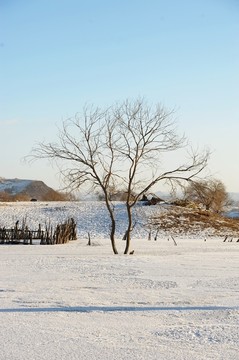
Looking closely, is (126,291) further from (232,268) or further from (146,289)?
(232,268)

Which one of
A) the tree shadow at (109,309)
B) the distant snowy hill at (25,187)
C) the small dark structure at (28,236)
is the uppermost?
the distant snowy hill at (25,187)

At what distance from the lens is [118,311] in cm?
920

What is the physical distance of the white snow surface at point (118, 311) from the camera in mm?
6738

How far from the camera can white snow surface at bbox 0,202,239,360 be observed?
6.74 metres

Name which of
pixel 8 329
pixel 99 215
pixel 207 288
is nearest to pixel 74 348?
pixel 8 329

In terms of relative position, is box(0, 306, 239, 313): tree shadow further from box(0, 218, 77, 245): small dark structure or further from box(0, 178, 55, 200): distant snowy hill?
box(0, 178, 55, 200): distant snowy hill

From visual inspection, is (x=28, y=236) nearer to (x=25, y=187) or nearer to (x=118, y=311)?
(x=118, y=311)

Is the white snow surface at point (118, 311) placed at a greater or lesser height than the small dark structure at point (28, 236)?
lesser

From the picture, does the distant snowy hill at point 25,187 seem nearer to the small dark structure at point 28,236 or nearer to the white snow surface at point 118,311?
the small dark structure at point 28,236

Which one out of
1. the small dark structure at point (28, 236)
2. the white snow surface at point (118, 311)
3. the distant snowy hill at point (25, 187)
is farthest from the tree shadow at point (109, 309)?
the distant snowy hill at point (25, 187)

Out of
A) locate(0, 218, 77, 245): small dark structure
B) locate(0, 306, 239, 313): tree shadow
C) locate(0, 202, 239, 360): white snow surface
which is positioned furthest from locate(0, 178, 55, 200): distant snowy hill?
locate(0, 306, 239, 313): tree shadow

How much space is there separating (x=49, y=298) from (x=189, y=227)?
3136cm

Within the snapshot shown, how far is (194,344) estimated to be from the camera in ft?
22.9

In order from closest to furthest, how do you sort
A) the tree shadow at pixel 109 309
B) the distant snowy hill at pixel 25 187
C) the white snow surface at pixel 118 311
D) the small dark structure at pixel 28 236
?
1. the white snow surface at pixel 118 311
2. the tree shadow at pixel 109 309
3. the small dark structure at pixel 28 236
4. the distant snowy hill at pixel 25 187
